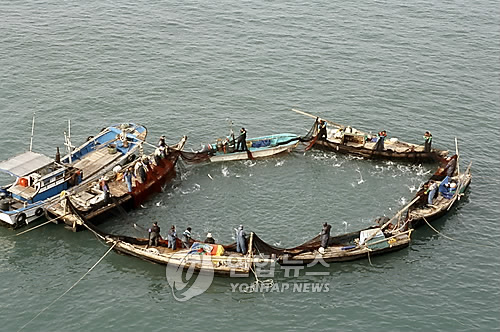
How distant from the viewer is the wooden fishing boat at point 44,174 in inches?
1745

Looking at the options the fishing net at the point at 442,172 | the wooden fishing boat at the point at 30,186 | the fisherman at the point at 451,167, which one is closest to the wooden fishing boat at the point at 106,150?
the wooden fishing boat at the point at 30,186

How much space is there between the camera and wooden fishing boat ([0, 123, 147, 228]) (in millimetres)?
44312

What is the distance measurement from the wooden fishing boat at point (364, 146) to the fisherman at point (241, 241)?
15579mm

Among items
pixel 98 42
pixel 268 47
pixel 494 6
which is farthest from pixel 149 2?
pixel 494 6

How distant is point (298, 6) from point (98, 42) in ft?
79.9

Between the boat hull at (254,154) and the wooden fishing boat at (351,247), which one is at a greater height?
the boat hull at (254,154)

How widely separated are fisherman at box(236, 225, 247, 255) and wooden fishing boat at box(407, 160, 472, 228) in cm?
1081

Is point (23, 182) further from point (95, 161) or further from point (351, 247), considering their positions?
point (351, 247)

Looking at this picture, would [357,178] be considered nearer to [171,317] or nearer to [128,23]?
[171,317]

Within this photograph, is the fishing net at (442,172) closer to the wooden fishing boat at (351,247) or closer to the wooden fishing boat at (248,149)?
the wooden fishing boat at (351,247)

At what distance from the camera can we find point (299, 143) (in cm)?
5450

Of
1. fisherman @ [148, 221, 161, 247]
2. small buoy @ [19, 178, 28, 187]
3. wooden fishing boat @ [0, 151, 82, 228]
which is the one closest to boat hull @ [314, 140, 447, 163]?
fisherman @ [148, 221, 161, 247]

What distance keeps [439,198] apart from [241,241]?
1525cm

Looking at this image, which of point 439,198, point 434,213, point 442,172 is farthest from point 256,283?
point 442,172
